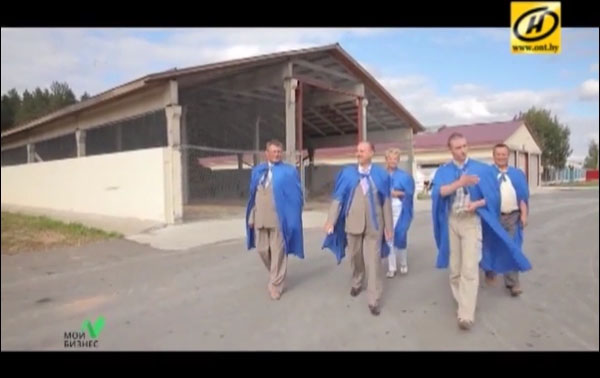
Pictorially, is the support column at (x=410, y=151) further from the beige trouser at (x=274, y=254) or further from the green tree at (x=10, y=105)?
the green tree at (x=10, y=105)

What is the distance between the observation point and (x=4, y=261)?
386cm

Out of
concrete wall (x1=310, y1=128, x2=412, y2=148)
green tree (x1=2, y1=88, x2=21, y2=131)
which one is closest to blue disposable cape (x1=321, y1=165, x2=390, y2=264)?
green tree (x1=2, y1=88, x2=21, y2=131)

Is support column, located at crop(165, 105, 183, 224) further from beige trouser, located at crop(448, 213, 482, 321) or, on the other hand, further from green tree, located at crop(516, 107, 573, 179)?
beige trouser, located at crop(448, 213, 482, 321)

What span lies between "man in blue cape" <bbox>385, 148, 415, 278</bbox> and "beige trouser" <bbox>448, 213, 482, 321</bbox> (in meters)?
2.00

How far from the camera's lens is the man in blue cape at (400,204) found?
21.9ft

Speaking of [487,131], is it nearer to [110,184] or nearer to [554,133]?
[554,133]

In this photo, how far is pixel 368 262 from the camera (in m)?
5.14

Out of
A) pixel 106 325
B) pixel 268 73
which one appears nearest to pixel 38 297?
pixel 106 325

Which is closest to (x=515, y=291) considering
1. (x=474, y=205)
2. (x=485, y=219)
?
(x=485, y=219)

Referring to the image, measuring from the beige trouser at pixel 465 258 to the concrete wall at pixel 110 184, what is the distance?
9245 mm

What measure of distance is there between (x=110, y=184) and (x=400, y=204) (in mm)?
9967

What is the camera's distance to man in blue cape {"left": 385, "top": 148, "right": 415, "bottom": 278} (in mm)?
6680

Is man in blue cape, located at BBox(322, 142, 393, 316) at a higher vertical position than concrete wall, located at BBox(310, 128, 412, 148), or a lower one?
lower

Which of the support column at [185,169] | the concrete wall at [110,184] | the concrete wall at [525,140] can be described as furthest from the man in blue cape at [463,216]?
the support column at [185,169]
